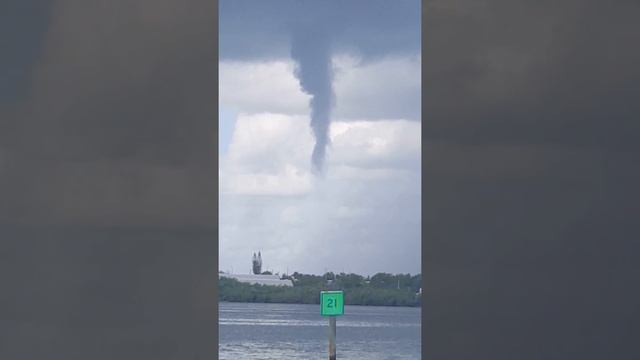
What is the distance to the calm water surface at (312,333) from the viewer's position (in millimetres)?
28844

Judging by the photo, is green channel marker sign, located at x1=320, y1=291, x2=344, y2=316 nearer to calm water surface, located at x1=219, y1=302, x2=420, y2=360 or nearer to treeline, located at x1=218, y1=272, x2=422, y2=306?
calm water surface, located at x1=219, y1=302, x2=420, y2=360

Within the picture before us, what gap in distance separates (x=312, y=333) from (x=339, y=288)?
80.9 inches

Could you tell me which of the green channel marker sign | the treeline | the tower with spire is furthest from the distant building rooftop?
the green channel marker sign

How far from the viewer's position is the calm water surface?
2884 centimetres

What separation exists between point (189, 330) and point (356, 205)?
105ft

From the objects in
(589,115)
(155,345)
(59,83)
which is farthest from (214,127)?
(589,115)

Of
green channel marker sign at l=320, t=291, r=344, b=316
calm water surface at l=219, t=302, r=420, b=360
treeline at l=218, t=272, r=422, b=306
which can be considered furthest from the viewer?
treeline at l=218, t=272, r=422, b=306

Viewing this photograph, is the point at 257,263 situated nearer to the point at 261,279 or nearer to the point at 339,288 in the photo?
the point at 339,288

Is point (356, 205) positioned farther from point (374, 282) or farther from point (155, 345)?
point (155, 345)

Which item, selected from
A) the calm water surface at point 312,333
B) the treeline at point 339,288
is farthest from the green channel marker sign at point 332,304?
the treeline at point 339,288

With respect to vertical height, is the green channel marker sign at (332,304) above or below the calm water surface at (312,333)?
above

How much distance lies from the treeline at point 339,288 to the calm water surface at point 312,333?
806mm

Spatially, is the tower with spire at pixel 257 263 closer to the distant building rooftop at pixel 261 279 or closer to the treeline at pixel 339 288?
the distant building rooftop at pixel 261 279

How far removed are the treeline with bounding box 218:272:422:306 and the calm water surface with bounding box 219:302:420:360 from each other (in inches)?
31.7
